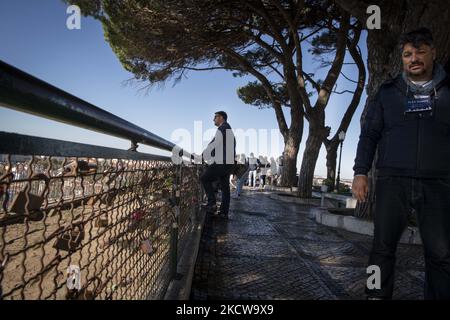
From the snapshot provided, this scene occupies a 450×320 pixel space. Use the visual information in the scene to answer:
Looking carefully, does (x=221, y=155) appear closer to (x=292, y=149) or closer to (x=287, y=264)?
(x=287, y=264)

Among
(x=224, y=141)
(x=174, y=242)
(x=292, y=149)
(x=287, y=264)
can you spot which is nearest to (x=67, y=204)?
(x=174, y=242)

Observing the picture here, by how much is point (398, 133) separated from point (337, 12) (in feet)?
46.7

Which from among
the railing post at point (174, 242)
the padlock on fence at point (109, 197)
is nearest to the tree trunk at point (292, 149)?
the railing post at point (174, 242)

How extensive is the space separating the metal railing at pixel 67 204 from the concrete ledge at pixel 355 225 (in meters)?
4.64

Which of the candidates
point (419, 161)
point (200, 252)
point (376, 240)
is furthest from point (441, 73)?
point (200, 252)

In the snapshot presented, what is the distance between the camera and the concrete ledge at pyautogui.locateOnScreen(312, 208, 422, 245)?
17.8 ft

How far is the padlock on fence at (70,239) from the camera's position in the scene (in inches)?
45.9

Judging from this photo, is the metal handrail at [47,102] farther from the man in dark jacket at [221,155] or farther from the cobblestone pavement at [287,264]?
the man in dark jacket at [221,155]

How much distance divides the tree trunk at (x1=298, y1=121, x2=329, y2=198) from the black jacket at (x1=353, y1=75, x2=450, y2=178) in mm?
9899

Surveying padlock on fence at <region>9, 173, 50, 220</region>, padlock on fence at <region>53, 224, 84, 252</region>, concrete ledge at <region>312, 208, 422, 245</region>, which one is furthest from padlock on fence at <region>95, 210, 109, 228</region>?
concrete ledge at <region>312, 208, 422, 245</region>

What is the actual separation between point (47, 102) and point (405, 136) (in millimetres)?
2305

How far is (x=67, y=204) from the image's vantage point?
116 centimetres

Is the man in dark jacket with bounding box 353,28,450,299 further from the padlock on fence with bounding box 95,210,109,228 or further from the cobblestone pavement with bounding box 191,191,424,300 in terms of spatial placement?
the padlock on fence with bounding box 95,210,109,228
